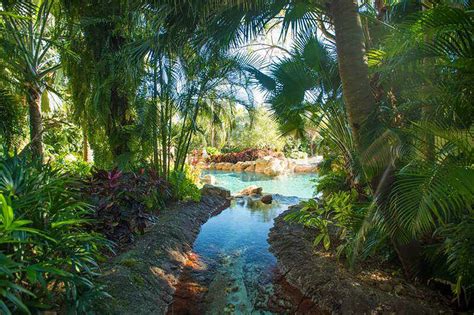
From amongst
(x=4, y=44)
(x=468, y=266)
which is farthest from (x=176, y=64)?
(x=468, y=266)

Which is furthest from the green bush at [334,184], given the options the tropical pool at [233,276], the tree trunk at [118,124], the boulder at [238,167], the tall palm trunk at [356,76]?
the boulder at [238,167]

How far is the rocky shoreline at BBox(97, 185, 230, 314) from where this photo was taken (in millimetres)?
2624

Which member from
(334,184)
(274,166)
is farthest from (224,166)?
(334,184)

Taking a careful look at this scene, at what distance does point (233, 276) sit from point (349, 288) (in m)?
1.49

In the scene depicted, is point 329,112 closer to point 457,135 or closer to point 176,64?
point 457,135

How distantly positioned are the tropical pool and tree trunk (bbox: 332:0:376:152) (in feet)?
5.95

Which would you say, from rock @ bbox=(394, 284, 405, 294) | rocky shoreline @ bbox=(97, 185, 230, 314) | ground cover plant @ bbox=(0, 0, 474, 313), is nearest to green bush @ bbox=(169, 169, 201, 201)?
ground cover plant @ bbox=(0, 0, 474, 313)

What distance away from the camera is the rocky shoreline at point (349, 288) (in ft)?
8.25

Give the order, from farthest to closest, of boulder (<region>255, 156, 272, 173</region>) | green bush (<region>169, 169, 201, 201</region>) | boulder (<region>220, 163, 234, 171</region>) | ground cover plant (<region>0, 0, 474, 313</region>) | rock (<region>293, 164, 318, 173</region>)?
boulder (<region>220, 163, 234, 171</region>) < boulder (<region>255, 156, 272, 173</region>) < rock (<region>293, 164, 318, 173</region>) < green bush (<region>169, 169, 201, 201</region>) < ground cover plant (<region>0, 0, 474, 313</region>)

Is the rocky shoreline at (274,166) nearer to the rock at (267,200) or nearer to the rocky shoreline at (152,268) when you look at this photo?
the rock at (267,200)

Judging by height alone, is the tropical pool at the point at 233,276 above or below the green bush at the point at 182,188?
below

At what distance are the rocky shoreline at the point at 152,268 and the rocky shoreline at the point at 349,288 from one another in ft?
4.61

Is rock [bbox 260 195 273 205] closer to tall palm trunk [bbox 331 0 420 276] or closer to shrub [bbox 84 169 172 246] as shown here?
shrub [bbox 84 169 172 246]

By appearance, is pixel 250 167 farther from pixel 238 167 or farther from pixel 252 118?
pixel 252 118
